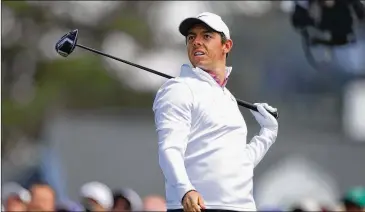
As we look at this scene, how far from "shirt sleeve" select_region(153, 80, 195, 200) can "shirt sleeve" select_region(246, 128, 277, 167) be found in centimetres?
52

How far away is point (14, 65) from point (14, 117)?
1.43 meters

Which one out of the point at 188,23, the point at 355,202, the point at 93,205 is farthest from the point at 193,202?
the point at 355,202

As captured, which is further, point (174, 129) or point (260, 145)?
point (260, 145)

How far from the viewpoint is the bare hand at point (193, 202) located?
7.13 meters

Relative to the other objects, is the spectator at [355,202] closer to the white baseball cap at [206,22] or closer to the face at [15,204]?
the face at [15,204]

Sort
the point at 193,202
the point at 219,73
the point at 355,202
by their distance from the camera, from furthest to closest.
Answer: the point at 355,202, the point at 219,73, the point at 193,202

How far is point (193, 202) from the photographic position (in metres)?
7.13

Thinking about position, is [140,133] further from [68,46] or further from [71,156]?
[68,46]

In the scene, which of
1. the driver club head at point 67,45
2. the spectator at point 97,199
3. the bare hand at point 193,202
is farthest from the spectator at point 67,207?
the bare hand at point 193,202

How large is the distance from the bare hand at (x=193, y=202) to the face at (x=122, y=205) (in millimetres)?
5173

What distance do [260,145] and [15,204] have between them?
5.36m

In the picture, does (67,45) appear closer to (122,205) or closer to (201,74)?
(201,74)

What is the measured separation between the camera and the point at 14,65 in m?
41.8

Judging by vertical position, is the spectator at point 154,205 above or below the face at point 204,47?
above
